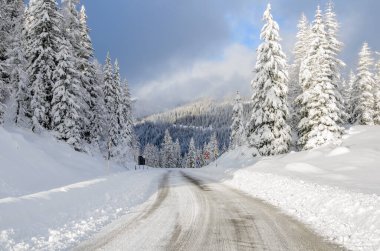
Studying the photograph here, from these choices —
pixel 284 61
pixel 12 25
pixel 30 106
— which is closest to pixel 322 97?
pixel 284 61

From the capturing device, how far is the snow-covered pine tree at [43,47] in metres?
34.0

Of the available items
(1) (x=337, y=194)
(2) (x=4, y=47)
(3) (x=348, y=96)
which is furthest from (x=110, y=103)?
(1) (x=337, y=194)

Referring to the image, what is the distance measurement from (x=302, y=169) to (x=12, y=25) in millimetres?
27761

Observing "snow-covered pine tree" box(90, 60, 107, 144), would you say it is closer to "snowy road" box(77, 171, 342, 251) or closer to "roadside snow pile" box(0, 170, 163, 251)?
"roadside snow pile" box(0, 170, 163, 251)

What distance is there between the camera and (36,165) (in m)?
23.1

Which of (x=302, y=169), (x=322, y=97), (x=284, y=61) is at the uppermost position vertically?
(x=284, y=61)

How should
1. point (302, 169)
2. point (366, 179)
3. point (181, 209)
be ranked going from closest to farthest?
point (181, 209), point (366, 179), point (302, 169)

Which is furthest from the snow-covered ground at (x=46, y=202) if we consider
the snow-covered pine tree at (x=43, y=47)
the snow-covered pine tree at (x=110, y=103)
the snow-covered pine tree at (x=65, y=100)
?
the snow-covered pine tree at (x=110, y=103)

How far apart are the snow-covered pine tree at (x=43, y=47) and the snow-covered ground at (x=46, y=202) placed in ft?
31.6

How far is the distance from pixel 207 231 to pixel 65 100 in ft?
94.2

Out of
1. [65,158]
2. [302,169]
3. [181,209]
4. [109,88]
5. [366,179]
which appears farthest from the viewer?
[109,88]

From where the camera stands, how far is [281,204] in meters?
12.4

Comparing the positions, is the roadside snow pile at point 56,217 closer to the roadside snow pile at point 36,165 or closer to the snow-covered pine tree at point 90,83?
the roadside snow pile at point 36,165

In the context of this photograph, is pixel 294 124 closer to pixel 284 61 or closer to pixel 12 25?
pixel 284 61
